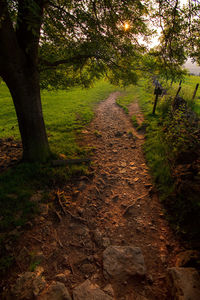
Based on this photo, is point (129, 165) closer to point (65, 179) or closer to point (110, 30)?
point (65, 179)

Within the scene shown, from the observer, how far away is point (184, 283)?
97.3 inches

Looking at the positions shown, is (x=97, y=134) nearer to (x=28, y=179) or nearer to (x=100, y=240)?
(x=28, y=179)

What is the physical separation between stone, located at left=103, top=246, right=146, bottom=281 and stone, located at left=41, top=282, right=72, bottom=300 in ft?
2.79

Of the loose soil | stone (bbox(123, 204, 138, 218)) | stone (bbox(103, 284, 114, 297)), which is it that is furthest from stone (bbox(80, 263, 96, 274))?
stone (bbox(123, 204, 138, 218))

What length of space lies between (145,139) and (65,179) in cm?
543

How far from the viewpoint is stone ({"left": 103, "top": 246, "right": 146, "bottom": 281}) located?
294 centimetres

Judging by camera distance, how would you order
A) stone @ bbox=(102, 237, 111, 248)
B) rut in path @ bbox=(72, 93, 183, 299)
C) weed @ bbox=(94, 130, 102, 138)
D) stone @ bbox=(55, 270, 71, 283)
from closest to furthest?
stone @ bbox=(55, 270, 71, 283) → rut in path @ bbox=(72, 93, 183, 299) → stone @ bbox=(102, 237, 111, 248) → weed @ bbox=(94, 130, 102, 138)

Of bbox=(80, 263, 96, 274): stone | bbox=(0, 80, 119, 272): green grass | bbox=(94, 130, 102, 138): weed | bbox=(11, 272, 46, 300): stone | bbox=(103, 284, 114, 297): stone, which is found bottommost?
bbox=(80, 263, 96, 274): stone

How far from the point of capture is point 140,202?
4.78 metres

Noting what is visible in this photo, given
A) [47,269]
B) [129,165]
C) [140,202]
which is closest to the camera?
[47,269]

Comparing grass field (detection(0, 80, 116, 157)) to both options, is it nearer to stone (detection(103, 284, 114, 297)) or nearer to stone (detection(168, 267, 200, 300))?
stone (detection(103, 284, 114, 297))

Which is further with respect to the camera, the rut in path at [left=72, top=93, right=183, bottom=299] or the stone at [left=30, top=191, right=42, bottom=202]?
Result: the stone at [left=30, top=191, right=42, bottom=202]

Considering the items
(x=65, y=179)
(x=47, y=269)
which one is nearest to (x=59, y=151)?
(x=65, y=179)

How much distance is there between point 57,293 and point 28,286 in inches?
21.8
